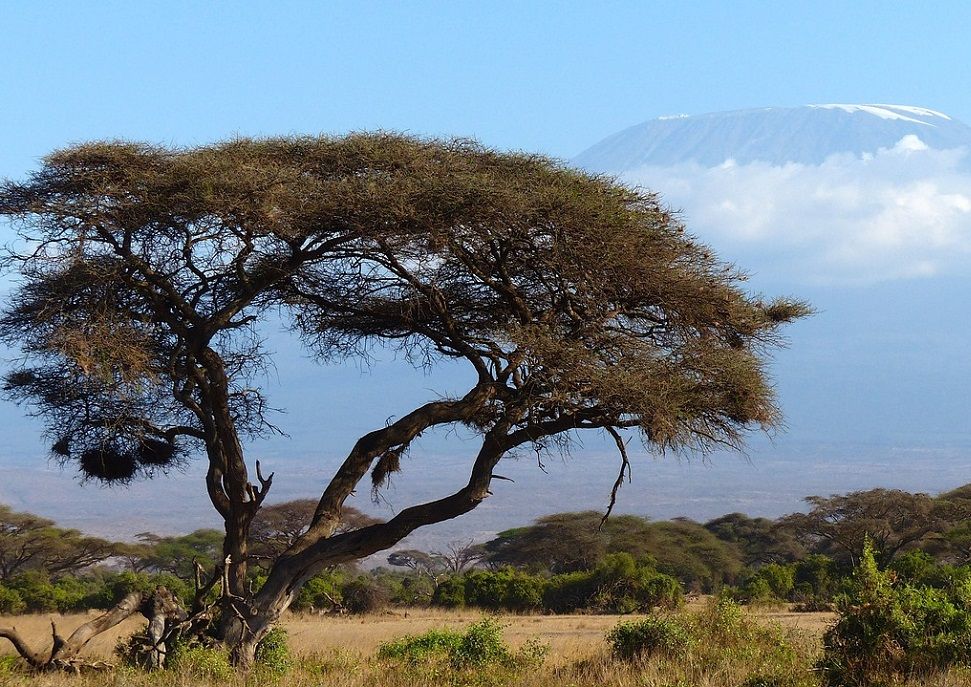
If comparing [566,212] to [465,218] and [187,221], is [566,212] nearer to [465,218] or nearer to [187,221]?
[465,218]

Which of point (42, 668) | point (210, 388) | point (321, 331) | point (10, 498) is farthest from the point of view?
point (10, 498)

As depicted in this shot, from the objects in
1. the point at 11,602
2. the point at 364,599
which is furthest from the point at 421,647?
the point at 11,602

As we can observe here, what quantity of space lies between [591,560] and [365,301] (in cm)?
2355

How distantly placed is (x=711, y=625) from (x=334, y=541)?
4.14 metres

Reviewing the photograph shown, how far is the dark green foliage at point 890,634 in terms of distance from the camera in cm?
1083

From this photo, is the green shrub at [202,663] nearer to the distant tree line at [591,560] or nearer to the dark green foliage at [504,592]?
the distant tree line at [591,560]

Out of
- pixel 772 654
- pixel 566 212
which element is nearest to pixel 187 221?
pixel 566 212

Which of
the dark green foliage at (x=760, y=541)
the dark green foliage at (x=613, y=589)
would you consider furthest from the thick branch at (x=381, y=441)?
the dark green foliage at (x=760, y=541)

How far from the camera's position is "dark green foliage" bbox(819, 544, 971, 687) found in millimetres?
10828

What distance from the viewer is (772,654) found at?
12664 mm

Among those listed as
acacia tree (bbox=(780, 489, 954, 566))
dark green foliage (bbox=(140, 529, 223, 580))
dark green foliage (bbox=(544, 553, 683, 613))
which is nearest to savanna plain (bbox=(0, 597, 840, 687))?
dark green foliage (bbox=(544, 553, 683, 613))

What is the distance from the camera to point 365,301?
52.4 ft

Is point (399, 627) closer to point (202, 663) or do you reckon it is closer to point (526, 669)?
point (526, 669)

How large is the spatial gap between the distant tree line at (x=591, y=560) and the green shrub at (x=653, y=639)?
1076 centimetres
